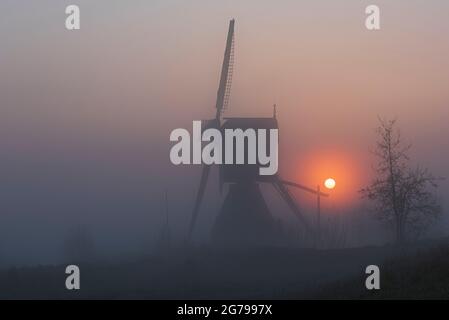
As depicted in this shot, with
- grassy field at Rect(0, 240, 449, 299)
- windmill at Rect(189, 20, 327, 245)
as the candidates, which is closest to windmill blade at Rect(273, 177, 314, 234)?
windmill at Rect(189, 20, 327, 245)

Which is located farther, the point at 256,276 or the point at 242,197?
the point at 242,197

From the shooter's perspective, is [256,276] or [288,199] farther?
[288,199]

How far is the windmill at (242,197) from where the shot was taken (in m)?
76.6

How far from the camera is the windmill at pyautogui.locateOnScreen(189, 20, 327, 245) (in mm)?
76625

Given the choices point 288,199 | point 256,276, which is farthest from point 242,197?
point 256,276

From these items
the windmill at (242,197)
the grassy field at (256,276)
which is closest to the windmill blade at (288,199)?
the windmill at (242,197)

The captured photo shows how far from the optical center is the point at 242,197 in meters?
76.9

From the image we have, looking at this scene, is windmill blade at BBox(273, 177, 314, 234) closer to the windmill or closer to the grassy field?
the windmill

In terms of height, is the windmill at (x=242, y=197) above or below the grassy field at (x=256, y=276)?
above

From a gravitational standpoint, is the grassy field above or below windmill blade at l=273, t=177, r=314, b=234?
below

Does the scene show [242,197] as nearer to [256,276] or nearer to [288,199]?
[288,199]

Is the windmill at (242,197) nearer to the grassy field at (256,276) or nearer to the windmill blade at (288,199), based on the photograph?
the windmill blade at (288,199)
